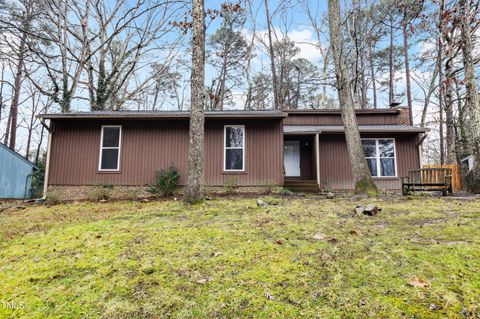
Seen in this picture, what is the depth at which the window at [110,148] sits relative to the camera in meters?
10.2

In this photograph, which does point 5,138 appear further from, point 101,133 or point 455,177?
point 455,177

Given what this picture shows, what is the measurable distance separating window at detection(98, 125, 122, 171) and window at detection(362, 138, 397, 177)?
34.9 ft

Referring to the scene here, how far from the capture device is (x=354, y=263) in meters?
2.43

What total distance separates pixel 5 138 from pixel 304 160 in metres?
23.7

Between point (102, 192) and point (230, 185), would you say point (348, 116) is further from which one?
point (102, 192)

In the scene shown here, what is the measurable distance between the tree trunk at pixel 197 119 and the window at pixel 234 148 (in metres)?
3.80

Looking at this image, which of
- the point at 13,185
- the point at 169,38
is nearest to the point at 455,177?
the point at 169,38

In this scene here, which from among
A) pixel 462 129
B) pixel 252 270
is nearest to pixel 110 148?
pixel 252 270

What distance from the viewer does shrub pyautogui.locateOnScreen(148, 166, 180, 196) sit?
9.35m

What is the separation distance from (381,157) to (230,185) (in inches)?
280

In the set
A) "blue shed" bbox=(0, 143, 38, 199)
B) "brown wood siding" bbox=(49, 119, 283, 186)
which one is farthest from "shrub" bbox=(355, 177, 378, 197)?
"blue shed" bbox=(0, 143, 38, 199)

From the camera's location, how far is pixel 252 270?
2.41m

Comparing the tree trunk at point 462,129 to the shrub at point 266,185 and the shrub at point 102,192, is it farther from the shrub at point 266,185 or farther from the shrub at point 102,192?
the shrub at point 102,192

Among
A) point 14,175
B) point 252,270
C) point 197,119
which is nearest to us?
point 252,270
